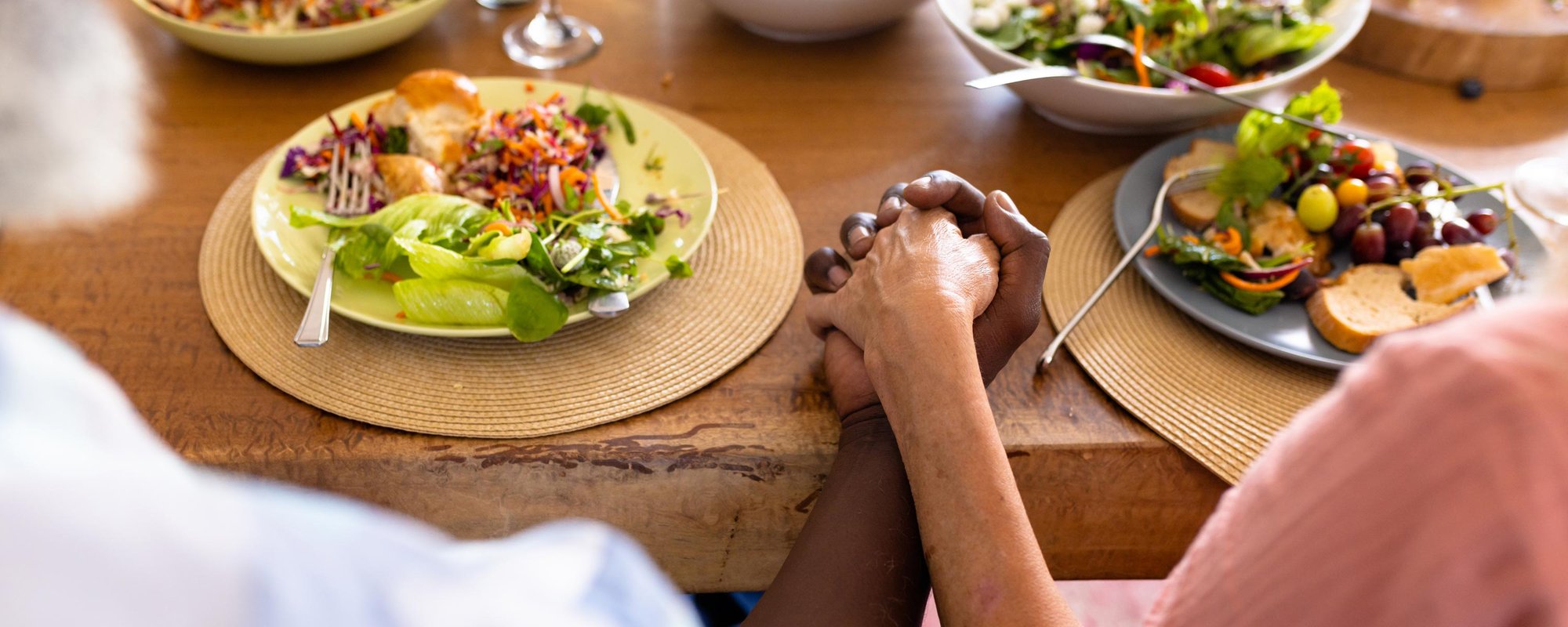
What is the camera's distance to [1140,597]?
170 cm

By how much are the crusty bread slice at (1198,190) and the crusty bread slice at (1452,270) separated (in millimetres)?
250

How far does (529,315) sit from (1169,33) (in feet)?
3.91

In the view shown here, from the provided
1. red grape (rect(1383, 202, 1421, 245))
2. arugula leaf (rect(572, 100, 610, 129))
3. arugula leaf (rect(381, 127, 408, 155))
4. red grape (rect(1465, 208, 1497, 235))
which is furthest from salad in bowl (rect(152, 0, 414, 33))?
red grape (rect(1465, 208, 1497, 235))

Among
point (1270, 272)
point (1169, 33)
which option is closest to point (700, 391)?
point (1270, 272)

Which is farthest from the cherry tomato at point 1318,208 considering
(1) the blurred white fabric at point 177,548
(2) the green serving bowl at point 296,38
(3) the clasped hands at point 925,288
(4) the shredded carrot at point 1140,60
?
(2) the green serving bowl at point 296,38

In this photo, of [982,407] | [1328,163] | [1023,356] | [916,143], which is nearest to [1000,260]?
[1023,356]

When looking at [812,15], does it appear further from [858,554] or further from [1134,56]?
[858,554]

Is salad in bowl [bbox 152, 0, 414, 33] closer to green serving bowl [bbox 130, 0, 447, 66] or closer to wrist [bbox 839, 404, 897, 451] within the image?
green serving bowl [bbox 130, 0, 447, 66]

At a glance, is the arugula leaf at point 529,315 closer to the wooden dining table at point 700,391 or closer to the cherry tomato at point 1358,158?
the wooden dining table at point 700,391

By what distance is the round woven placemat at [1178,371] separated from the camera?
1.15 m

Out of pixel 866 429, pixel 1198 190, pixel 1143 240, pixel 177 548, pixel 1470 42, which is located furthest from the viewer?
pixel 1470 42

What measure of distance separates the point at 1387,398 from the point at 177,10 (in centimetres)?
190

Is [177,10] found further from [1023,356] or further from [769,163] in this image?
[1023,356]

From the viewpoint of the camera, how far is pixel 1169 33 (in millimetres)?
1671
